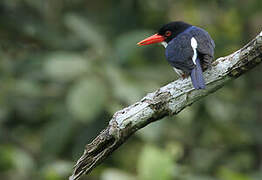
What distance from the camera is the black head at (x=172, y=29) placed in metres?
3.93

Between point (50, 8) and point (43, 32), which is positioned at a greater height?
point (50, 8)

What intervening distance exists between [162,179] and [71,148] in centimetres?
134

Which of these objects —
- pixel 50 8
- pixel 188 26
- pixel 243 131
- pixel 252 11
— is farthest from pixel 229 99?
pixel 50 8

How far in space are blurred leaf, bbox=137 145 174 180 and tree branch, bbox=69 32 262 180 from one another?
1.22 metres

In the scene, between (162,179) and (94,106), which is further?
(94,106)

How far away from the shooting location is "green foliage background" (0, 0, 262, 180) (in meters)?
4.42

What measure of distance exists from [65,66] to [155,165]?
1072 millimetres

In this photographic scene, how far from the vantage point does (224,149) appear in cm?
526

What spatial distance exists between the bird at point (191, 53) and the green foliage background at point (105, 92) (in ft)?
2.60

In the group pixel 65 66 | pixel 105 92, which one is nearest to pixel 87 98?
pixel 105 92

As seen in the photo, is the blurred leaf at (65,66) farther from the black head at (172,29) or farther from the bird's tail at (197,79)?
the bird's tail at (197,79)

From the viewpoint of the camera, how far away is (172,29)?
13.0 ft

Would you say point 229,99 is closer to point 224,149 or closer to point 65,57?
point 224,149

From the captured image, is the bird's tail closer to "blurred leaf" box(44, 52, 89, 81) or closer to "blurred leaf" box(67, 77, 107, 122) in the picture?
"blurred leaf" box(67, 77, 107, 122)
